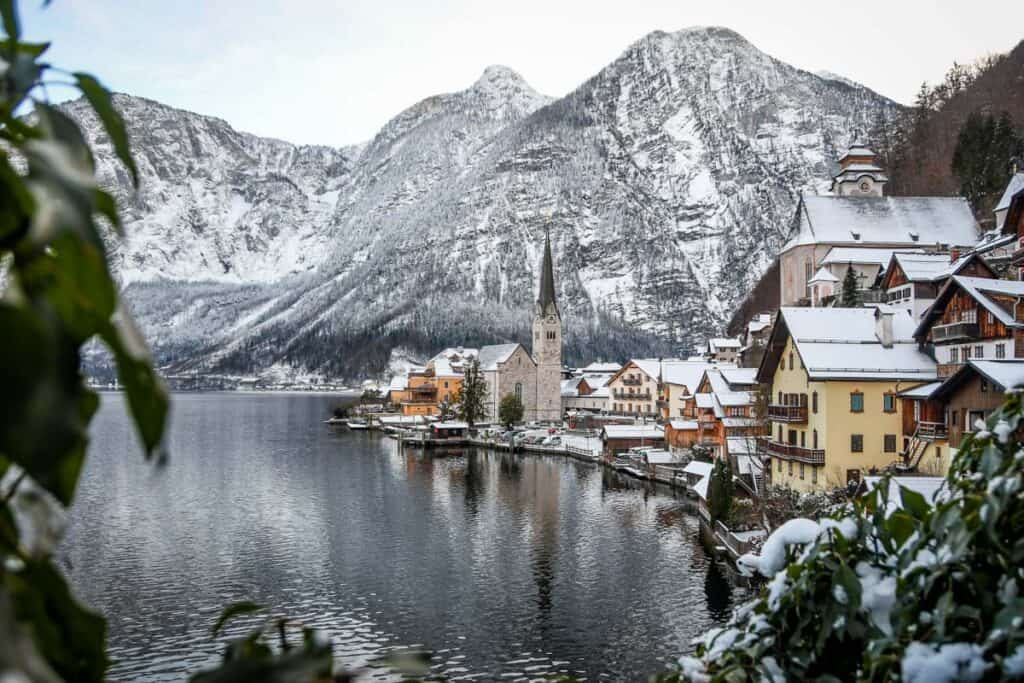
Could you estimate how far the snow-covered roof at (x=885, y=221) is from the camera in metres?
53.2

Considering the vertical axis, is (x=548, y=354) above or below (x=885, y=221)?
below

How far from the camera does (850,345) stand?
27.2 metres

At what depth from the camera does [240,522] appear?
32281mm

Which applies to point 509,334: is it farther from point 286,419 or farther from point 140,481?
point 140,481

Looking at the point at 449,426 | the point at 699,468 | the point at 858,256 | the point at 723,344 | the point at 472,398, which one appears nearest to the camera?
the point at 699,468

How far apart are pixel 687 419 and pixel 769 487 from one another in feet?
77.5

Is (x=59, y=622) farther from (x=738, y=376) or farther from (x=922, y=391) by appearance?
(x=738, y=376)

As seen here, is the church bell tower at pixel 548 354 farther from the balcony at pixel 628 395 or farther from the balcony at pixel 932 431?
the balcony at pixel 932 431

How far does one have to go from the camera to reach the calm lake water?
1856cm

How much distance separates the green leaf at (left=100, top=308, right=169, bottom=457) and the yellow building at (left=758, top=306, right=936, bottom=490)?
26776 mm

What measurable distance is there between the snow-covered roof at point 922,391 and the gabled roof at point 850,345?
1075 millimetres

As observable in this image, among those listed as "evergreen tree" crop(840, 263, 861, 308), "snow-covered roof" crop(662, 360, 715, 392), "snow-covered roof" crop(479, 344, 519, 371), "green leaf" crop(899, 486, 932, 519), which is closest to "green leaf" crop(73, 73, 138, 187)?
"green leaf" crop(899, 486, 932, 519)

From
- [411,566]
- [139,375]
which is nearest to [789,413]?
[411,566]

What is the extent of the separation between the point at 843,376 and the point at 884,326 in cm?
340
